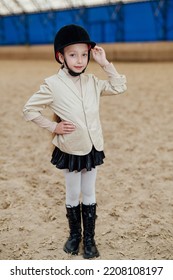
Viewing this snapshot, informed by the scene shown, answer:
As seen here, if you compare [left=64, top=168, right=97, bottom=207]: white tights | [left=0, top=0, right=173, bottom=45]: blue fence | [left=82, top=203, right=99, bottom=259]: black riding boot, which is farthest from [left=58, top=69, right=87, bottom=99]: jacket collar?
[left=0, top=0, right=173, bottom=45]: blue fence

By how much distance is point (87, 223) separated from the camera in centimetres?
212

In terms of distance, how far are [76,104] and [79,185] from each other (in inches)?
18.7

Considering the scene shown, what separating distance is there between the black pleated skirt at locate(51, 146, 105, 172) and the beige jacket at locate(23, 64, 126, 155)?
36mm

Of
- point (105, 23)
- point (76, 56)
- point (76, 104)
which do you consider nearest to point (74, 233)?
point (76, 104)

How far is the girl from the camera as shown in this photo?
70.7 inches

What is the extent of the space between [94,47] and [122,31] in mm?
15614

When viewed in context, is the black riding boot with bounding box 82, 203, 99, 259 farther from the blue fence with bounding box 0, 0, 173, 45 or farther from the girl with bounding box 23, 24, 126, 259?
the blue fence with bounding box 0, 0, 173, 45

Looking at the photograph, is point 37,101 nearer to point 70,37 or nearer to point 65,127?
point 65,127

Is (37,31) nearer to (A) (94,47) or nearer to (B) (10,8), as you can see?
(B) (10,8)

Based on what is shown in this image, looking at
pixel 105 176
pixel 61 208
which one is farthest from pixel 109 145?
pixel 61 208

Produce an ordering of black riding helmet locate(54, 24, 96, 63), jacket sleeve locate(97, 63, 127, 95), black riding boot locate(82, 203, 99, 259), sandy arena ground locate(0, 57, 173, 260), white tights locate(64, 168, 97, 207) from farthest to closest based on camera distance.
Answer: sandy arena ground locate(0, 57, 173, 260) → black riding boot locate(82, 203, 99, 259) → white tights locate(64, 168, 97, 207) → jacket sleeve locate(97, 63, 127, 95) → black riding helmet locate(54, 24, 96, 63)

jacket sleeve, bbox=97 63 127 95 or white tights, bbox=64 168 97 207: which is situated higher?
A: jacket sleeve, bbox=97 63 127 95

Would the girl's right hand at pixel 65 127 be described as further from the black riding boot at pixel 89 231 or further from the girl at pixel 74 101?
the black riding boot at pixel 89 231

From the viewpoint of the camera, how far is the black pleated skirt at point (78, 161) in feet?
6.26
